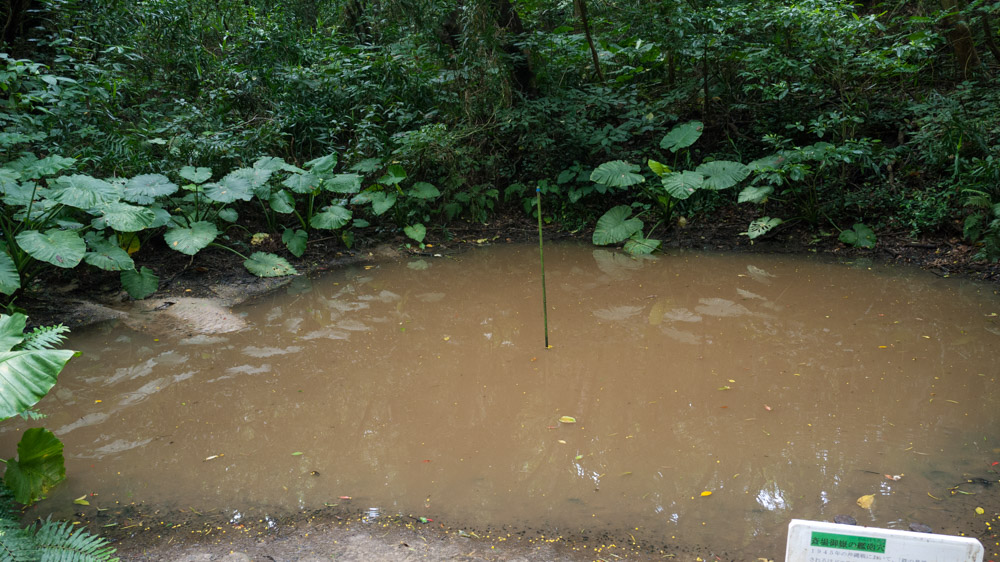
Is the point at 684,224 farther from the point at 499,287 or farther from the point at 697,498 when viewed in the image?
the point at 697,498

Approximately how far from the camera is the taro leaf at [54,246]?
14.8ft

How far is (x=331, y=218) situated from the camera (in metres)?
6.52

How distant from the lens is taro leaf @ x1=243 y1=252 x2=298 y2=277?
5.92 m

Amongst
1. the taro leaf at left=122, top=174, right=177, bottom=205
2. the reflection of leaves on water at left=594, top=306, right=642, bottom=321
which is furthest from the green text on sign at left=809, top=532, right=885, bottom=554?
the taro leaf at left=122, top=174, right=177, bottom=205

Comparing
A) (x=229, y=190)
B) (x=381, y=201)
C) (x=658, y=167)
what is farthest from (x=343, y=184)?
(x=658, y=167)

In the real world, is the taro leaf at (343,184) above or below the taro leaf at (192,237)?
above

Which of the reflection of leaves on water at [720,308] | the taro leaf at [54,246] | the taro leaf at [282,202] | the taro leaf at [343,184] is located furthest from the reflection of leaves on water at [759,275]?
the taro leaf at [54,246]

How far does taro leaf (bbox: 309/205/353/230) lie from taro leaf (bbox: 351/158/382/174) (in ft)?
2.16

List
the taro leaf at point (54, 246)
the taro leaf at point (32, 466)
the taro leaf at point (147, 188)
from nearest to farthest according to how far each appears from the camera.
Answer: the taro leaf at point (32, 466) → the taro leaf at point (54, 246) → the taro leaf at point (147, 188)

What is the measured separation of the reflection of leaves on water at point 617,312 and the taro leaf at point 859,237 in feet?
8.64

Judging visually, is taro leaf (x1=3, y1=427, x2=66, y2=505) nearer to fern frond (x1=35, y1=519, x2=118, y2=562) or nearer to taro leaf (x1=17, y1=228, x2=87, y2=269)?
fern frond (x1=35, y1=519, x2=118, y2=562)

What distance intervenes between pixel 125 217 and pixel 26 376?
123 inches

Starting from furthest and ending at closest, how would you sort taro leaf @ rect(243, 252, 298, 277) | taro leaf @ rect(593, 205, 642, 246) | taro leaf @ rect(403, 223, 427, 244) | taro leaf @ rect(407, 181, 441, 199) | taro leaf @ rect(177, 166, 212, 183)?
1. taro leaf @ rect(407, 181, 441, 199)
2. taro leaf @ rect(403, 223, 427, 244)
3. taro leaf @ rect(593, 205, 642, 246)
4. taro leaf @ rect(243, 252, 298, 277)
5. taro leaf @ rect(177, 166, 212, 183)

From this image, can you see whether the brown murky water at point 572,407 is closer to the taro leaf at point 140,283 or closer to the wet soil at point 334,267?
the wet soil at point 334,267
